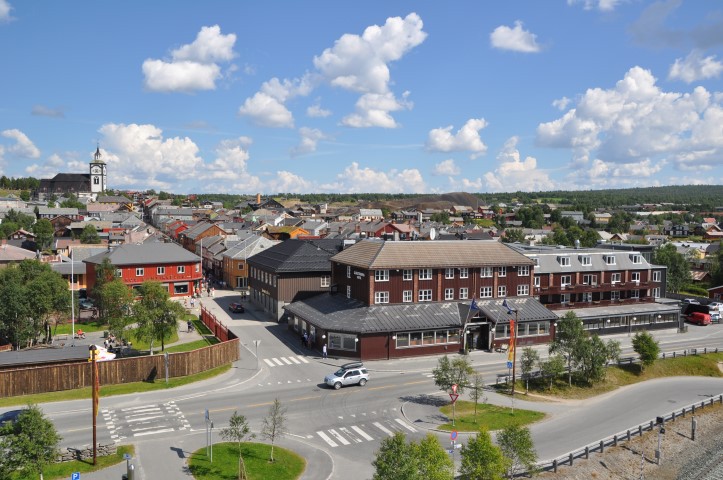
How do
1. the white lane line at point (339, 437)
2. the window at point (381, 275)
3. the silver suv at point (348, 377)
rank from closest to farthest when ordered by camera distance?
the white lane line at point (339, 437), the silver suv at point (348, 377), the window at point (381, 275)

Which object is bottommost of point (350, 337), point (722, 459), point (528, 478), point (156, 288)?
point (722, 459)

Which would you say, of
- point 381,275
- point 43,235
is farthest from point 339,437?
point 43,235

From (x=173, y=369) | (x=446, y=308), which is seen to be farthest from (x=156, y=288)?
(x=446, y=308)

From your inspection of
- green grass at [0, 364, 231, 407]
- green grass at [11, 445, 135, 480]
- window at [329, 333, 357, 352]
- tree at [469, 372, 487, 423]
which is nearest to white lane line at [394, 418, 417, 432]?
tree at [469, 372, 487, 423]

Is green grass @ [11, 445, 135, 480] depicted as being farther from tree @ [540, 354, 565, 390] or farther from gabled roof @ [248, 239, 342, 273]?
gabled roof @ [248, 239, 342, 273]

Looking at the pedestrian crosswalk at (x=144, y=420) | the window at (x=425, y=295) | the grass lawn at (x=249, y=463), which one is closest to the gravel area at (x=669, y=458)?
the grass lawn at (x=249, y=463)

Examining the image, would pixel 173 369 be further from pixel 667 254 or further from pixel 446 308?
pixel 667 254

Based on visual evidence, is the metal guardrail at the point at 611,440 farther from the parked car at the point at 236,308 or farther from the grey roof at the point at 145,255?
the grey roof at the point at 145,255
